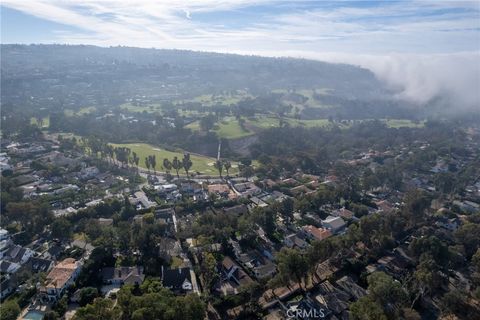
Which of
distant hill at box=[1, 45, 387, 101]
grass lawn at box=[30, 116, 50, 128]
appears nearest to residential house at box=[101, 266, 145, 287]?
grass lawn at box=[30, 116, 50, 128]

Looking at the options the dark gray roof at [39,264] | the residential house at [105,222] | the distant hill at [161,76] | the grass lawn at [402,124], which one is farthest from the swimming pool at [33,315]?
the distant hill at [161,76]

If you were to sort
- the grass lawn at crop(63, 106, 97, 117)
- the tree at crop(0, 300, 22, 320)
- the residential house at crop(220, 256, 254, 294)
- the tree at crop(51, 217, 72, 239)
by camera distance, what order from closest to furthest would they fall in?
Result: the tree at crop(0, 300, 22, 320) → the residential house at crop(220, 256, 254, 294) → the tree at crop(51, 217, 72, 239) → the grass lawn at crop(63, 106, 97, 117)

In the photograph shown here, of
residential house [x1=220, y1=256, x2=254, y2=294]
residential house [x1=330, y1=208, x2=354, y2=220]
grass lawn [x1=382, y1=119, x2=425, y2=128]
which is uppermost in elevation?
residential house [x1=220, y1=256, x2=254, y2=294]

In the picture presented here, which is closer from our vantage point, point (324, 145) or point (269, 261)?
point (269, 261)

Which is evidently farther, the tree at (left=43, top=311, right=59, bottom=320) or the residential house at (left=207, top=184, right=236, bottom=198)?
the residential house at (left=207, top=184, right=236, bottom=198)

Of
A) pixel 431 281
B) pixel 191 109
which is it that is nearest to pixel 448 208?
pixel 431 281

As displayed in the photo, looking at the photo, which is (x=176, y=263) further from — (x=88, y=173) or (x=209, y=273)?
(x=88, y=173)

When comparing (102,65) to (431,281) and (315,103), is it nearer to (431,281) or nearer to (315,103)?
(315,103)

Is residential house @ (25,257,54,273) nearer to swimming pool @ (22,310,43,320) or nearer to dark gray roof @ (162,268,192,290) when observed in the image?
swimming pool @ (22,310,43,320)

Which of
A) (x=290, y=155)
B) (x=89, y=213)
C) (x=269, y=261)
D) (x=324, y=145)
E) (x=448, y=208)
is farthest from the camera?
(x=324, y=145)
